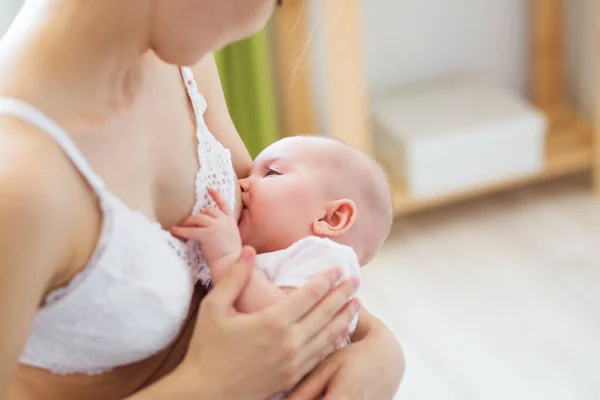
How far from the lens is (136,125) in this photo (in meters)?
0.88

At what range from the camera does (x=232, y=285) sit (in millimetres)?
917

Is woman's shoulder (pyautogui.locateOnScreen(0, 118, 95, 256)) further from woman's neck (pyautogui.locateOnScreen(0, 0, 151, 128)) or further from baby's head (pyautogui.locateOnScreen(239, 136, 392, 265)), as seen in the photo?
baby's head (pyautogui.locateOnScreen(239, 136, 392, 265))

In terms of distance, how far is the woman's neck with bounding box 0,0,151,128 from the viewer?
0.74 metres

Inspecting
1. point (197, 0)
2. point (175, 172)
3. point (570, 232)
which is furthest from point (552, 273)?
point (197, 0)

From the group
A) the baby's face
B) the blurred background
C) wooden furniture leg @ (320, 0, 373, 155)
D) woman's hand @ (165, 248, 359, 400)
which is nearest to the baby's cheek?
the baby's face

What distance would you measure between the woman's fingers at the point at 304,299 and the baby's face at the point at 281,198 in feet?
0.39

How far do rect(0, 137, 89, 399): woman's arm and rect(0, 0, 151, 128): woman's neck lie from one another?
5 cm

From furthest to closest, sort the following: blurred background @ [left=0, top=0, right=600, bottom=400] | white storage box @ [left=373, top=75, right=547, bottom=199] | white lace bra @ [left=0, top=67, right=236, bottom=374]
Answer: white storage box @ [left=373, top=75, right=547, bottom=199] < blurred background @ [left=0, top=0, right=600, bottom=400] < white lace bra @ [left=0, top=67, right=236, bottom=374]

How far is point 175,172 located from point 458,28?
205cm

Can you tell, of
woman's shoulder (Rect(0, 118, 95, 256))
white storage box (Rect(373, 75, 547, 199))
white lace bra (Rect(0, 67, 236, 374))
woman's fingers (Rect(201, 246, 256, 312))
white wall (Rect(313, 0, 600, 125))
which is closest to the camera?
woman's shoulder (Rect(0, 118, 95, 256))

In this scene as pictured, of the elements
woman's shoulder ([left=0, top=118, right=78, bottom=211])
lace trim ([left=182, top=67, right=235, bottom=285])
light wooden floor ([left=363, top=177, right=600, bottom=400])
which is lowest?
light wooden floor ([left=363, top=177, right=600, bottom=400])

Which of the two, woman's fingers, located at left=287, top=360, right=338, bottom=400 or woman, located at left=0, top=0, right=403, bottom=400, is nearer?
woman, located at left=0, top=0, right=403, bottom=400

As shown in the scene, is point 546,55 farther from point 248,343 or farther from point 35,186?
point 35,186

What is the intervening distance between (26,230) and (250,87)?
1665 millimetres
